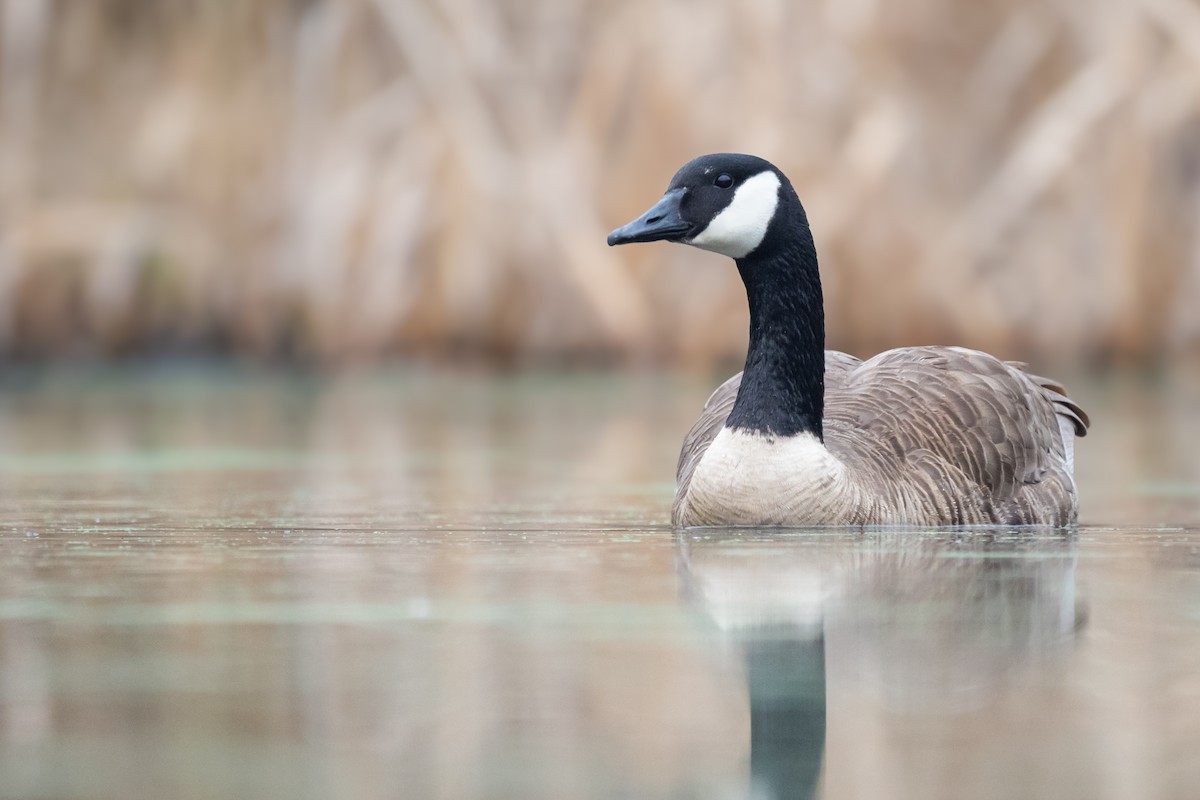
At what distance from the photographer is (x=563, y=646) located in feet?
13.4

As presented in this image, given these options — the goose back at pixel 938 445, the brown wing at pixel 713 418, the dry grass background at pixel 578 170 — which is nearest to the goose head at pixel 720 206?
the brown wing at pixel 713 418

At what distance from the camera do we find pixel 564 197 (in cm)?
1392

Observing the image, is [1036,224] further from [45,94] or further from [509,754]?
[509,754]

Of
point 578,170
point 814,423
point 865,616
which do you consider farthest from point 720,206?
point 578,170

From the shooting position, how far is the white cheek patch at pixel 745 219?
20.9ft

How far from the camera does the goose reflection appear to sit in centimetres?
341

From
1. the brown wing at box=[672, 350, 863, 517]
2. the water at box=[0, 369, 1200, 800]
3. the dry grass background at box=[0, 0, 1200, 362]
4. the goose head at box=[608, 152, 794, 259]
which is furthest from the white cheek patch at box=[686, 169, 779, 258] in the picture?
the dry grass background at box=[0, 0, 1200, 362]

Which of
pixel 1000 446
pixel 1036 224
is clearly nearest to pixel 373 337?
pixel 1036 224

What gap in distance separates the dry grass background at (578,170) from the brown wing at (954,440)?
6427 mm

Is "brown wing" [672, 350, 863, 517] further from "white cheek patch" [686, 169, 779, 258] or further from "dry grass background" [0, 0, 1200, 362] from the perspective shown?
"dry grass background" [0, 0, 1200, 362]

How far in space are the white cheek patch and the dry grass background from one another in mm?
7002

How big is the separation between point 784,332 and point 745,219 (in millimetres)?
419

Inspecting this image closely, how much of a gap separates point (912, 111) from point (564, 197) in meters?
2.86

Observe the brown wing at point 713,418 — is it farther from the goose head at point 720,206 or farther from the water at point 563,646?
the goose head at point 720,206
